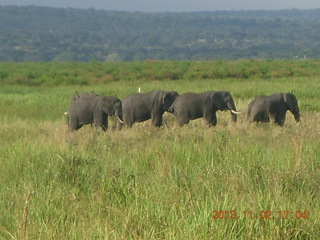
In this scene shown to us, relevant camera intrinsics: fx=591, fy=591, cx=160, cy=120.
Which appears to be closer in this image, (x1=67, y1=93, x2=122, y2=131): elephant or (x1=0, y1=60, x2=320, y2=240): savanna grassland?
(x1=0, y1=60, x2=320, y2=240): savanna grassland

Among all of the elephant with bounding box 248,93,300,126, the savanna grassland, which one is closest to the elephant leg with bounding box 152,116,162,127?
the elephant with bounding box 248,93,300,126

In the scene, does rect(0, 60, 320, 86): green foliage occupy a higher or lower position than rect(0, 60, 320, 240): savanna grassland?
lower

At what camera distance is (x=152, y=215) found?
4.43 m

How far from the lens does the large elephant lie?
39.7ft

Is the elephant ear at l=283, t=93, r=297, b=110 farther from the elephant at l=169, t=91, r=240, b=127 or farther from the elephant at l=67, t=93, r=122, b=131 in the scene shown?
the elephant at l=67, t=93, r=122, b=131

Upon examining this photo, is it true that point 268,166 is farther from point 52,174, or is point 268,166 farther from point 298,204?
point 52,174

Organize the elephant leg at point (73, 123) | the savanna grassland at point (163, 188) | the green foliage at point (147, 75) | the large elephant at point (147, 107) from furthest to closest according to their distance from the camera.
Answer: the green foliage at point (147, 75)
the large elephant at point (147, 107)
the elephant leg at point (73, 123)
the savanna grassland at point (163, 188)

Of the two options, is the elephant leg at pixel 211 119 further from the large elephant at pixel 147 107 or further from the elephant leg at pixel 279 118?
the elephant leg at pixel 279 118

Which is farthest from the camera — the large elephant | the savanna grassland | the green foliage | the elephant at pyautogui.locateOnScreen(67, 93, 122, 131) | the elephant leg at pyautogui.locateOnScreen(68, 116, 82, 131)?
the green foliage

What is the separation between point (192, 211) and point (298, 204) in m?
0.84

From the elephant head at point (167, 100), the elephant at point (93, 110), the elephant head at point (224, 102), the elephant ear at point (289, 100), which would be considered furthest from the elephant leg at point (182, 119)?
the elephant ear at point (289, 100)
